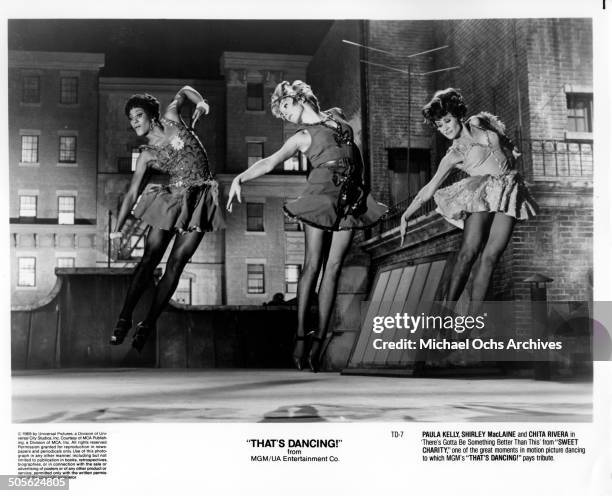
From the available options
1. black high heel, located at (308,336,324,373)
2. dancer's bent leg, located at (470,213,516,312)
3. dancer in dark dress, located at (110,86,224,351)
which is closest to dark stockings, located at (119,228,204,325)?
dancer in dark dress, located at (110,86,224,351)

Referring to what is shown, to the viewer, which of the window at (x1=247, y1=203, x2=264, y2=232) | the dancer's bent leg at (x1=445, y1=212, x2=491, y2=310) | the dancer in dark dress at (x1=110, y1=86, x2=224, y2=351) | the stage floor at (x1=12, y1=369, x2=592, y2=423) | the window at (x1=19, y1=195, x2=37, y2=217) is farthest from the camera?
the dancer in dark dress at (x1=110, y1=86, x2=224, y2=351)

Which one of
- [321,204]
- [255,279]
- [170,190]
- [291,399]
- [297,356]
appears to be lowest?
[291,399]

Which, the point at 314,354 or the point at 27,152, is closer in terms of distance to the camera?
the point at 27,152

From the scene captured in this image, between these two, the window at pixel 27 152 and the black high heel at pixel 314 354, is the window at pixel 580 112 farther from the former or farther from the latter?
the window at pixel 27 152

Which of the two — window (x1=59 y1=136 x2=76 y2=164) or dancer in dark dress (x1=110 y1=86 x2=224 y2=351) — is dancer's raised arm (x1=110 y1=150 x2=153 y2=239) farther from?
window (x1=59 y1=136 x2=76 y2=164)

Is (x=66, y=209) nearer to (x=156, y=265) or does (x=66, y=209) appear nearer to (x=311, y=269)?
(x=156, y=265)

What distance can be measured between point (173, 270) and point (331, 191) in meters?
1.28

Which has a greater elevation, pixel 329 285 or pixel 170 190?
pixel 170 190

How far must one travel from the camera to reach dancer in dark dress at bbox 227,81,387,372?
6.66m

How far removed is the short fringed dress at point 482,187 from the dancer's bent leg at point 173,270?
181 centimetres

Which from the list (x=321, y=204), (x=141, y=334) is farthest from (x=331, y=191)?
(x=141, y=334)

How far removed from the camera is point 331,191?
667 centimetres

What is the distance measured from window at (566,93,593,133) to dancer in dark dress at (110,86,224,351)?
8.54 feet
